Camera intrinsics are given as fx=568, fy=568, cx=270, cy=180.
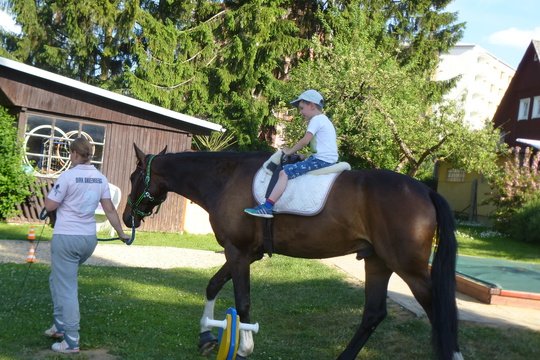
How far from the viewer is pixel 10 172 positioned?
15.2 meters

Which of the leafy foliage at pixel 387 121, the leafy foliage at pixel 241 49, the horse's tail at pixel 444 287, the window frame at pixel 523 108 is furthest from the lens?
the window frame at pixel 523 108

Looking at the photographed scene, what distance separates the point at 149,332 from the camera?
627 centimetres

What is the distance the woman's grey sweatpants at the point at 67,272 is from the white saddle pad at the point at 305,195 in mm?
1746

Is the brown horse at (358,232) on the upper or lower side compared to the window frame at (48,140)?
lower

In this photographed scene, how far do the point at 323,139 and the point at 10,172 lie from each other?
12177 mm

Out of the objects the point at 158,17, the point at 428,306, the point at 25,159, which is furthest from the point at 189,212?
the point at 428,306

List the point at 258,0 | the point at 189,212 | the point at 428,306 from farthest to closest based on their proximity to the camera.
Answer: the point at 258,0 < the point at 189,212 < the point at 428,306

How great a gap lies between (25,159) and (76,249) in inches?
481

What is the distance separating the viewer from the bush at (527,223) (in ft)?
57.6

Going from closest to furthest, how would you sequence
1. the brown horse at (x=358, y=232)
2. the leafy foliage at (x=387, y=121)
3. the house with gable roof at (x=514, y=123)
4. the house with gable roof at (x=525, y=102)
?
1. the brown horse at (x=358, y=232)
2. the leafy foliage at (x=387, y=121)
3. the house with gable roof at (x=514, y=123)
4. the house with gable roof at (x=525, y=102)

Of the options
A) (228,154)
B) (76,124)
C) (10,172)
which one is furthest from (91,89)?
Answer: (228,154)

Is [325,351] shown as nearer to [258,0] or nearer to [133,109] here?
[133,109]

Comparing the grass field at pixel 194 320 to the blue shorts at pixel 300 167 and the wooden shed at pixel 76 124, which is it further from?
the wooden shed at pixel 76 124

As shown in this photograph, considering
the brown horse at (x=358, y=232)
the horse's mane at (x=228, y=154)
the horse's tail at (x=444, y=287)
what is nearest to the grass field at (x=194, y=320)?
the brown horse at (x=358, y=232)
